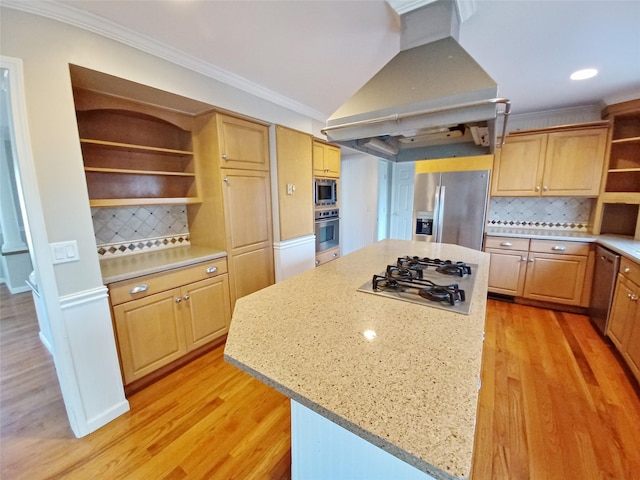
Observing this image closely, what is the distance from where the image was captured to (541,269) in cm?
295

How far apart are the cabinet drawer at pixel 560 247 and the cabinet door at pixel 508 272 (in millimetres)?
140

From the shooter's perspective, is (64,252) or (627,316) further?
(627,316)

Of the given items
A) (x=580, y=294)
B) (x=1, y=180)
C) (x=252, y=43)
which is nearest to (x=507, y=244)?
(x=580, y=294)

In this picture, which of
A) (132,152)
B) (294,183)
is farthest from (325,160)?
(132,152)

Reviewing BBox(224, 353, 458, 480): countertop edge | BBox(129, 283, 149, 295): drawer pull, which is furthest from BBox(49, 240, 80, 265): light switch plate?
BBox(224, 353, 458, 480): countertop edge

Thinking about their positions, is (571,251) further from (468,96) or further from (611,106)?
(468,96)

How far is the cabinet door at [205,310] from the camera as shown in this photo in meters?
2.08

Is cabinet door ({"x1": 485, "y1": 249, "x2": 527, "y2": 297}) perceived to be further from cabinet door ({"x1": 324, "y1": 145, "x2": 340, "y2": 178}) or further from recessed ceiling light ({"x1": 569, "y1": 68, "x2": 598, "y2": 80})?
cabinet door ({"x1": 324, "y1": 145, "x2": 340, "y2": 178})

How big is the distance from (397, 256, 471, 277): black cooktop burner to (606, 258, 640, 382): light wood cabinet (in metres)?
1.39

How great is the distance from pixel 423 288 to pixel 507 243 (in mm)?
2412

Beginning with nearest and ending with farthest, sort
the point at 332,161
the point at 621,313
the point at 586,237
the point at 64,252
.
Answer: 1. the point at 64,252
2. the point at 621,313
3. the point at 586,237
4. the point at 332,161

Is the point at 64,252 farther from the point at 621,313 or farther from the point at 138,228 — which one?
the point at 621,313

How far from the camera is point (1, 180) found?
3691mm

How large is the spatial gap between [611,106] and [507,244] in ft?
5.25
